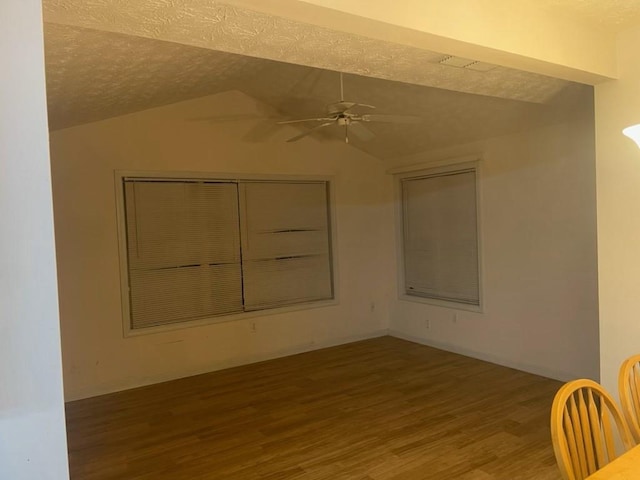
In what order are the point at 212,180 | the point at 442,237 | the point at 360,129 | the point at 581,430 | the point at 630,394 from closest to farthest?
the point at 581,430 → the point at 630,394 → the point at 360,129 → the point at 212,180 → the point at 442,237

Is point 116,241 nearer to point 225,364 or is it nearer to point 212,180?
point 212,180

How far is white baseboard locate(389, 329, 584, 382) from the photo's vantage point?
452 cm

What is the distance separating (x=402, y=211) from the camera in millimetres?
6445

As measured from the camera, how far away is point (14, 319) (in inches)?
37.8

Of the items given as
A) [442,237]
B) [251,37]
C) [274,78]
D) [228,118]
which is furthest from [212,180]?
[251,37]

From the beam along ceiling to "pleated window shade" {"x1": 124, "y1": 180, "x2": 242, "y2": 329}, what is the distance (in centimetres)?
92

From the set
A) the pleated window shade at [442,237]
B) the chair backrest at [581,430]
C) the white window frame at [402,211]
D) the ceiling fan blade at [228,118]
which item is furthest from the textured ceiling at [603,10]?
the ceiling fan blade at [228,118]

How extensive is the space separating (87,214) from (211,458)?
2735 mm

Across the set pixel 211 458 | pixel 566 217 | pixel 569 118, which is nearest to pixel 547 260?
pixel 566 217

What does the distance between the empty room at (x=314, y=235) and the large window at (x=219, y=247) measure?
0.03 m

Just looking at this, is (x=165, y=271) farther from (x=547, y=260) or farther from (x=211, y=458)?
(x=547, y=260)

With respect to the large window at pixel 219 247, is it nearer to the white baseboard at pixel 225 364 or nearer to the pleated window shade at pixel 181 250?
the pleated window shade at pixel 181 250

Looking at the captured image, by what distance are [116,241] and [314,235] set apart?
248 cm

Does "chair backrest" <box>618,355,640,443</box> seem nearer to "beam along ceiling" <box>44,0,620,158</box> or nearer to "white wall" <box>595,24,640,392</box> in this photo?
"white wall" <box>595,24,640,392</box>
